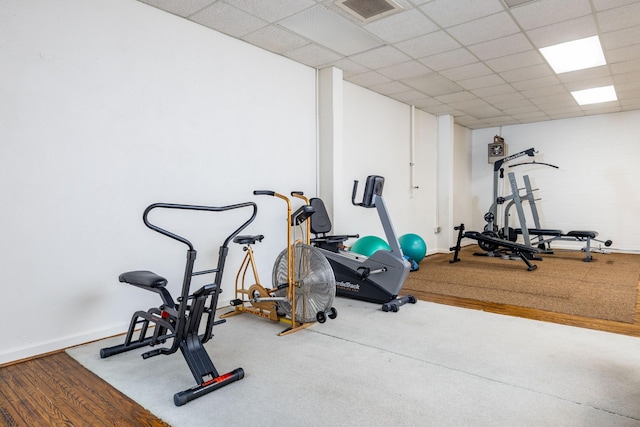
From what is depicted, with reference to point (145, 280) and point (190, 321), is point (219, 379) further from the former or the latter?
point (145, 280)

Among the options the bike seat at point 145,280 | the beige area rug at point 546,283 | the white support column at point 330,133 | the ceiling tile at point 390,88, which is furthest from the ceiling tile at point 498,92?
the bike seat at point 145,280

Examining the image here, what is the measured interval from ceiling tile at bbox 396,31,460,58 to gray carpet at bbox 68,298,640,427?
285 centimetres

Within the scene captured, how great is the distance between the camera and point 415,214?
275 inches

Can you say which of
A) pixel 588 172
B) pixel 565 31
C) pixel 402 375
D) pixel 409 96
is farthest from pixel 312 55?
pixel 588 172

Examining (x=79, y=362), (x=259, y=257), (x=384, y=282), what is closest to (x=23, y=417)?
(x=79, y=362)

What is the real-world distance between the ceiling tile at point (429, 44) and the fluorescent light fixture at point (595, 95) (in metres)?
3.14

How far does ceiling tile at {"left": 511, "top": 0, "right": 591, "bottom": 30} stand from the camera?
10.8ft

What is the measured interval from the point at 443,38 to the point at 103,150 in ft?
11.2

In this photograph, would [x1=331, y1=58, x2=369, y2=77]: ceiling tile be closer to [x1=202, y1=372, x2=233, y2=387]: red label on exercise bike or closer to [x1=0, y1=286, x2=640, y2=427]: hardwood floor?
[x1=202, y1=372, x2=233, y2=387]: red label on exercise bike

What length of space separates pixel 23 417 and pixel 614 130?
9561mm

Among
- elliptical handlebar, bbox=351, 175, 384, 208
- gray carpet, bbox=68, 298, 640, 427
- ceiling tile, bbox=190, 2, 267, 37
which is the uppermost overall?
ceiling tile, bbox=190, 2, 267, 37

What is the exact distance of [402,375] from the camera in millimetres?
2328

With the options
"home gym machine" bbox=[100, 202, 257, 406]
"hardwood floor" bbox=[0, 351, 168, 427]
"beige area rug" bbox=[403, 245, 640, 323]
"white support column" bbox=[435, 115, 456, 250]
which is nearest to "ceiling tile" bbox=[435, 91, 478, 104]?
"white support column" bbox=[435, 115, 456, 250]

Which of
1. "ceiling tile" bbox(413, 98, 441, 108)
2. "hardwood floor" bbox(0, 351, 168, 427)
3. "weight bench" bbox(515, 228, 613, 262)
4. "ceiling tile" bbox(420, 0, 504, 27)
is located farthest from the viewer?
"weight bench" bbox(515, 228, 613, 262)
